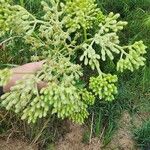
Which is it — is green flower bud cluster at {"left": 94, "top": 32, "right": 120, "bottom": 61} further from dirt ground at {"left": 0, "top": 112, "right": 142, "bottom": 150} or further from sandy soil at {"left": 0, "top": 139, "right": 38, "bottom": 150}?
sandy soil at {"left": 0, "top": 139, "right": 38, "bottom": 150}

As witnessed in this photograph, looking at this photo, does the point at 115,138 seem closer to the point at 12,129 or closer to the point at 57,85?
the point at 12,129

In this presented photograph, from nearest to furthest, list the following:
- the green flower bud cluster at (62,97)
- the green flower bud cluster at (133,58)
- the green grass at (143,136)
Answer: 1. the green flower bud cluster at (62,97)
2. the green flower bud cluster at (133,58)
3. the green grass at (143,136)

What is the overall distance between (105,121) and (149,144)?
261 millimetres

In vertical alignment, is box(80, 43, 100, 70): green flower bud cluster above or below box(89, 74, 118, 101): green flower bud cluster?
above

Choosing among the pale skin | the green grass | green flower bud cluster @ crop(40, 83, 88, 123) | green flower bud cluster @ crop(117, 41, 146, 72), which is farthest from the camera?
the green grass

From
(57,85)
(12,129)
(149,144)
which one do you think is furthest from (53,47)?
(149,144)

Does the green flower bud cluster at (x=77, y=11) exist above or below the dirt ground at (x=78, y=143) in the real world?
above

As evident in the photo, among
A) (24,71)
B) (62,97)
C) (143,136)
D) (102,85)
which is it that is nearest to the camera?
(62,97)

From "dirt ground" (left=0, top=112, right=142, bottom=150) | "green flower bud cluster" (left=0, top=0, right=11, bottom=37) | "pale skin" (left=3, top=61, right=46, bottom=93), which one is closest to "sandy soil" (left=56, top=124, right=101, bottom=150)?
"dirt ground" (left=0, top=112, right=142, bottom=150)

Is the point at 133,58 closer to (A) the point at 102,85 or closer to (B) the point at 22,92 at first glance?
(A) the point at 102,85

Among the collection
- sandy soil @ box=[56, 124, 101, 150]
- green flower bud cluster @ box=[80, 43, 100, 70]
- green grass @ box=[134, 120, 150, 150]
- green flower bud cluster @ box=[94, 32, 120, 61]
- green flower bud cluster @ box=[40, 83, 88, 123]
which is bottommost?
sandy soil @ box=[56, 124, 101, 150]

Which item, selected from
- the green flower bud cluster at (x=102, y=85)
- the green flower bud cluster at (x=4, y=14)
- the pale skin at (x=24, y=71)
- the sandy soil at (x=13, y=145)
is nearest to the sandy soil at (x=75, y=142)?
the sandy soil at (x=13, y=145)

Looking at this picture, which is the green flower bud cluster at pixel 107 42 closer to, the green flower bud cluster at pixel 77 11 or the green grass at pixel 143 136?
the green flower bud cluster at pixel 77 11

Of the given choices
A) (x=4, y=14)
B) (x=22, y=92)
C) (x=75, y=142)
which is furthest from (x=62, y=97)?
(x=75, y=142)
